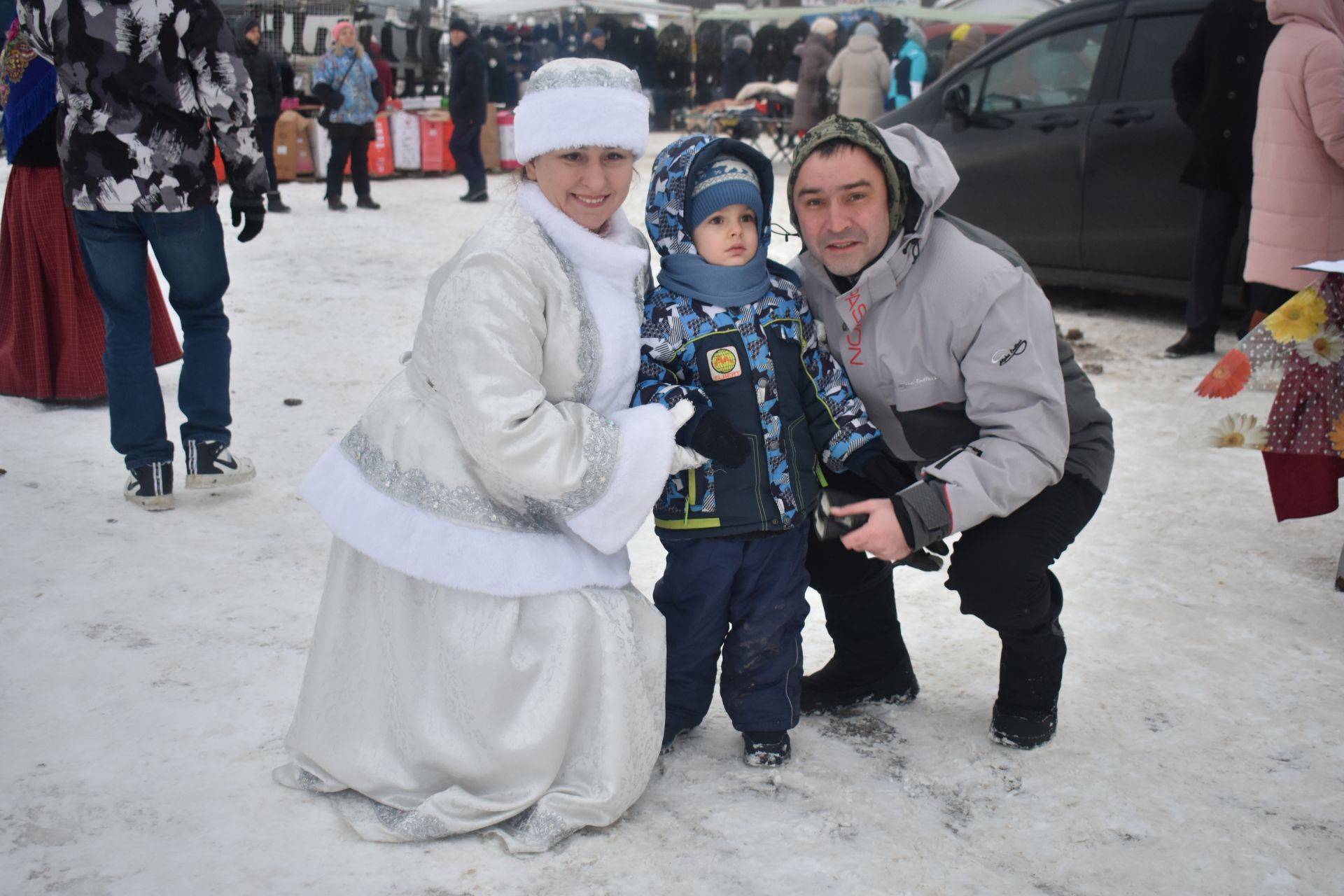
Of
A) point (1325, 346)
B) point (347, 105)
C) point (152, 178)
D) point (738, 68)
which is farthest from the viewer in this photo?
point (738, 68)

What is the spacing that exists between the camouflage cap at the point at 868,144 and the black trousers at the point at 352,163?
8.66 m

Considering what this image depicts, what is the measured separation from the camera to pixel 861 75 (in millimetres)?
12359

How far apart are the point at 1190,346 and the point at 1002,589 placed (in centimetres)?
394

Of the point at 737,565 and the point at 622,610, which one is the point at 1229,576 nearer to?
the point at 737,565

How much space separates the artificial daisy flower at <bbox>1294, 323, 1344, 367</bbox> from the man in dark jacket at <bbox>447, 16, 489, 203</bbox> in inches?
359

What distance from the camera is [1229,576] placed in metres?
3.44

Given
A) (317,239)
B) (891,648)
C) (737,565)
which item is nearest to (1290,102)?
(891,648)

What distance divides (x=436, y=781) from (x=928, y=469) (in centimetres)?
111

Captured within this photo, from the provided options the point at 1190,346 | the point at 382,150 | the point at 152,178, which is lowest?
the point at 1190,346

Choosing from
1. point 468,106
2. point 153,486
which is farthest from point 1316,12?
point 468,106

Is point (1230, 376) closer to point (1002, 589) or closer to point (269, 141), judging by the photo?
point (1002, 589)

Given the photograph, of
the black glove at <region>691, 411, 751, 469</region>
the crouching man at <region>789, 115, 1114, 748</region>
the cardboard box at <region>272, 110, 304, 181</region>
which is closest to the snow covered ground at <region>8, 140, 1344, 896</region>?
the crouching man at <region>789, 115, 1114, 748</region>

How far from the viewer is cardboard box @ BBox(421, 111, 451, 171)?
13141mm

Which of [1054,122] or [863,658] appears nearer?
[863,658]
